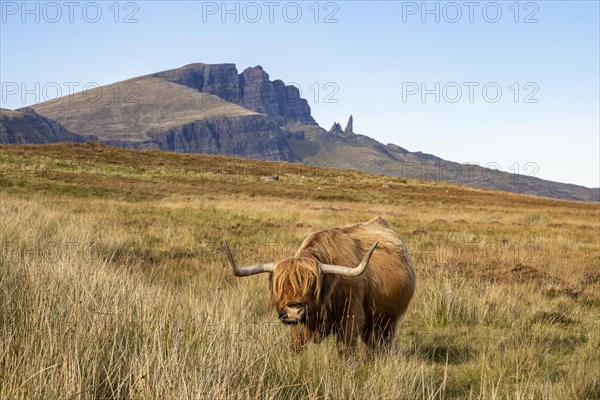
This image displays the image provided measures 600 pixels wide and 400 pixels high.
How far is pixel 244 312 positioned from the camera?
496 cm

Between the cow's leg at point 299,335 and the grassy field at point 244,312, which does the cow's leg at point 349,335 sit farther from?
the cow's leg at point 299,335

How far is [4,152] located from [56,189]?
18.7 m

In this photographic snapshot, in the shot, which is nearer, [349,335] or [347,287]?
[349,335]

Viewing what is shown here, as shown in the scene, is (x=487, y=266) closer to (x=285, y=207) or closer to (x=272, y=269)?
(x=272, y=269)

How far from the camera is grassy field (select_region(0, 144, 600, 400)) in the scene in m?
3.44

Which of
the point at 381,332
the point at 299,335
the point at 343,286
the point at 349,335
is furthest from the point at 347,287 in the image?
the point at 381,332

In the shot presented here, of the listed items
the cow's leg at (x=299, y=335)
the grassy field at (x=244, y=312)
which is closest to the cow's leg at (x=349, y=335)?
the grassy field at (x=244, y=312)

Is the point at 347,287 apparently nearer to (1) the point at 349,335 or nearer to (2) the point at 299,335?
(1) the point at 349,335

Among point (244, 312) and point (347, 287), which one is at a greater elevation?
point (347, 287)

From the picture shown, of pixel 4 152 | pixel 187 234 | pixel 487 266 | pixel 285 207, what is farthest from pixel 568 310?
pixel 4 152

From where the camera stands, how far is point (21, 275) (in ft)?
18.3

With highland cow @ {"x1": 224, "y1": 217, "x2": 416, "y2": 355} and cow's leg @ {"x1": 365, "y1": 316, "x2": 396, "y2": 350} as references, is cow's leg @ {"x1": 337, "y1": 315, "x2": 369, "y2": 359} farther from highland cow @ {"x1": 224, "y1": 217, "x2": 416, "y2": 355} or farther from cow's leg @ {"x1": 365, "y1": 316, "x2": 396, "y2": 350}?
cow's leg @ {"x1": 365, "y1": 316, "x2": 396, "y2": 350}

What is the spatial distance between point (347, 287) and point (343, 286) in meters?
0.05

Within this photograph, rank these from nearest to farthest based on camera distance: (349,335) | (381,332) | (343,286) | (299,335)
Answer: (299,335) → (349,335) → (343,286) → (381,332)
